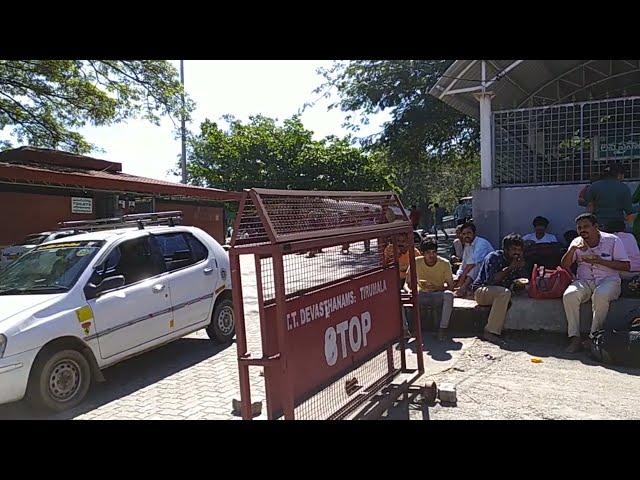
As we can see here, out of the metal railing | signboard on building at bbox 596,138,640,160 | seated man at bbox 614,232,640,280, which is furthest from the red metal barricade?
→ signboard on building at bbox 596,138,640,160

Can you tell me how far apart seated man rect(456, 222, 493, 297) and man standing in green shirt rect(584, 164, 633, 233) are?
1.79 m

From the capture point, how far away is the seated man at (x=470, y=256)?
7484 mm

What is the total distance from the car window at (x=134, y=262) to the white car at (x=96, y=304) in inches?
0.4

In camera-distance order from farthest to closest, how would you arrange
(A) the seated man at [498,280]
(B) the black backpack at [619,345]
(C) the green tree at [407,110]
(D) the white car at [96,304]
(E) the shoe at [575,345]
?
(C) the green tree at [407,110] < (A) the seated man at [498,280] < (E) the shoe at [575,345] < (B) the black backpack at [619,345] < (D) the white car at [96,304]

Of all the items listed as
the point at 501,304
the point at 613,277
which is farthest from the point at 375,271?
the point at 613,277

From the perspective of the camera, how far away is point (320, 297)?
3.86 meters

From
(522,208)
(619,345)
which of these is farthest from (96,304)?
(522,208)

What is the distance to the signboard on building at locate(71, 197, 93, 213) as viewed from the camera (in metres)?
13.0

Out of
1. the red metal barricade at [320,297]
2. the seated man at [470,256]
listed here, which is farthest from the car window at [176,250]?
the seated man at [470,256]

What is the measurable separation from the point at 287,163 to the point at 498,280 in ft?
66.4

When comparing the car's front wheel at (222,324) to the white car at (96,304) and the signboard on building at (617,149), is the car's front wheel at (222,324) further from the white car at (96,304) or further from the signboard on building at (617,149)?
the signboard on building at (617,149)

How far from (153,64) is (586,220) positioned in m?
12.3

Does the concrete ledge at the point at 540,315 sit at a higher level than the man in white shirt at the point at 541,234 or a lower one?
lower

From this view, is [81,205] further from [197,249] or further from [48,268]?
[48,268]
